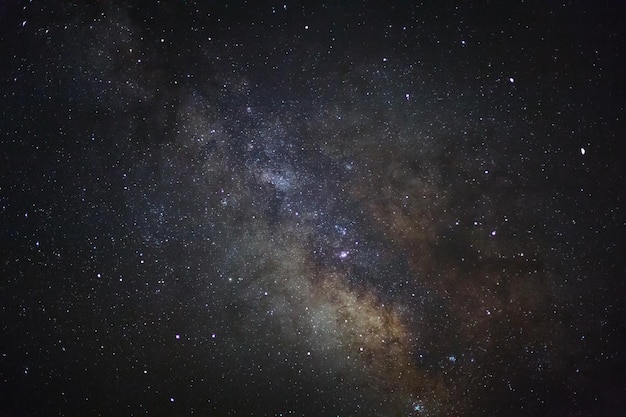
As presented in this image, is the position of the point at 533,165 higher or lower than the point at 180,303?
lower

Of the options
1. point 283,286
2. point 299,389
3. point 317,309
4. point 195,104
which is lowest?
point 299,389

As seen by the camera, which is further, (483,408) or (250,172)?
(483,408)

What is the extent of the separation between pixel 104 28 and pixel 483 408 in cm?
405

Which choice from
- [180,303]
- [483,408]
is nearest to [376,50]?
[180,303]

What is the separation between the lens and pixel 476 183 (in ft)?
8.93

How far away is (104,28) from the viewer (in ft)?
8.54

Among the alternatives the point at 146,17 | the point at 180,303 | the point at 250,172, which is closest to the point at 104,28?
the point at 146,17

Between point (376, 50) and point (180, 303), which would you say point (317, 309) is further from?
point (376, 50)

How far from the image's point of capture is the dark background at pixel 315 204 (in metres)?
2.64

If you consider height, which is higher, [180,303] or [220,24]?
[220,24]

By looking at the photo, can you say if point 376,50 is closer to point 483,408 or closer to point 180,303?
point 180,303

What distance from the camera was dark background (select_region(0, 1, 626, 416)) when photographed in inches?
104

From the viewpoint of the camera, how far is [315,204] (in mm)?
2703

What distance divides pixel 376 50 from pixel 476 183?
1232mm
